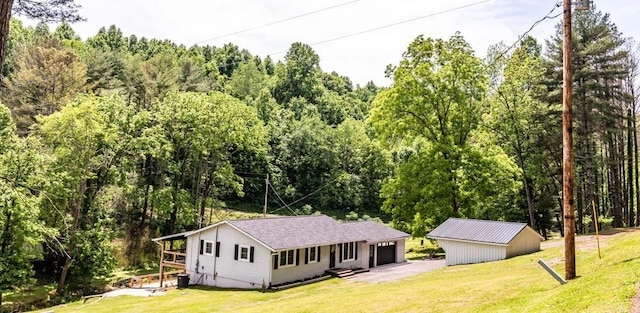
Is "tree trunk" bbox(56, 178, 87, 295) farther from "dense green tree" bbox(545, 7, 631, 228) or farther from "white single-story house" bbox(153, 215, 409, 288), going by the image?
"dense green tree" bbox(545, 7, 631, 228)

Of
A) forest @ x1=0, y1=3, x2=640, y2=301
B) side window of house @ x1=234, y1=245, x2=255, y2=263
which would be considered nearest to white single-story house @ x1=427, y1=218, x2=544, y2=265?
forest @ x1=0, y1=3, x2=640, y2=301

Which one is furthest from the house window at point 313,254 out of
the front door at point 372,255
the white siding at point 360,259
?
the front door at point 372,255

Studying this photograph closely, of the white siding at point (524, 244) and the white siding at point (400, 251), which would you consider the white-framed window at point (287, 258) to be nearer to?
the white siding at point (400, 251)

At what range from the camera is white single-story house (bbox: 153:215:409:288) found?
2877 cm

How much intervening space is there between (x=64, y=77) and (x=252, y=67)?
52.0m

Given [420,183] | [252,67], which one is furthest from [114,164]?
[252,67]

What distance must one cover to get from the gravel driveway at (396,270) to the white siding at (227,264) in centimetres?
591

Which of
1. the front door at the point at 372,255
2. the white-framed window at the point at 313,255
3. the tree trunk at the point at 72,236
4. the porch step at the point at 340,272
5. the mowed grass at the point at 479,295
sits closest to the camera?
the mowed grass at the point at 479,295

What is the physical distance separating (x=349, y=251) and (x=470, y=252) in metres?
8.23

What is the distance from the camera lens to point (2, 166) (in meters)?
27.8

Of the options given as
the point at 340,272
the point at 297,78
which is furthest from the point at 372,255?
the point at 297,78

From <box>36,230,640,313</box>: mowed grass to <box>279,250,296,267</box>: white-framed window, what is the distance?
6.24 feet

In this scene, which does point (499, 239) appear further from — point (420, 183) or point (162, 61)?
point (162, 61)

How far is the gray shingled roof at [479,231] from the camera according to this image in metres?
29.5
